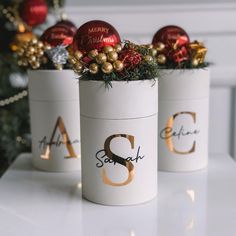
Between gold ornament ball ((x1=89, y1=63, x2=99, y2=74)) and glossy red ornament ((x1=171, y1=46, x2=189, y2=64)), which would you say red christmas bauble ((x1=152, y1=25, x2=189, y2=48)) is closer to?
glossy red ornament ((x1=171, y1=46, x2=189, y2=64))

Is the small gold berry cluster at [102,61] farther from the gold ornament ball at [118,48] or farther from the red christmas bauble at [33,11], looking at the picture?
the red christmas bauble at [33,11]

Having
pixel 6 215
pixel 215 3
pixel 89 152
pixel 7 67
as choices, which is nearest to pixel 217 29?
pixel 215 3

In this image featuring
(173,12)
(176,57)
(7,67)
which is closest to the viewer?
(176,57)

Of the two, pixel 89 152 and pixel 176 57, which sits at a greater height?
pixel 176 57

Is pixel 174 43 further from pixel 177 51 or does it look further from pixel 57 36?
pixel 57 36

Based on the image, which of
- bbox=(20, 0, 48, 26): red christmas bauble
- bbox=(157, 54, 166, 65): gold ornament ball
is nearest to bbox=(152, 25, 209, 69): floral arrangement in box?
bbox=(157, 54, 166, 65): gold ornament ball

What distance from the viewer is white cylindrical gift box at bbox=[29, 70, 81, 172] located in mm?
750

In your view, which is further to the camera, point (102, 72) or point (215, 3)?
point (215, 3)

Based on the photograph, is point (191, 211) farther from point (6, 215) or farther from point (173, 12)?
point (173, 12)

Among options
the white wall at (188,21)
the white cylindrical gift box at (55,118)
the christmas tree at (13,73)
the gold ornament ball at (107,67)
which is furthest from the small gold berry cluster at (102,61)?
the white wall at (188,21)

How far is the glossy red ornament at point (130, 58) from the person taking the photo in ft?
1.91

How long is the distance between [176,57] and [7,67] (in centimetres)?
44

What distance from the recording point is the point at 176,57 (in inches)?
28.8

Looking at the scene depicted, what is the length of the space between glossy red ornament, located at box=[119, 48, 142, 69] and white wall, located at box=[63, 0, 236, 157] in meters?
0.56
